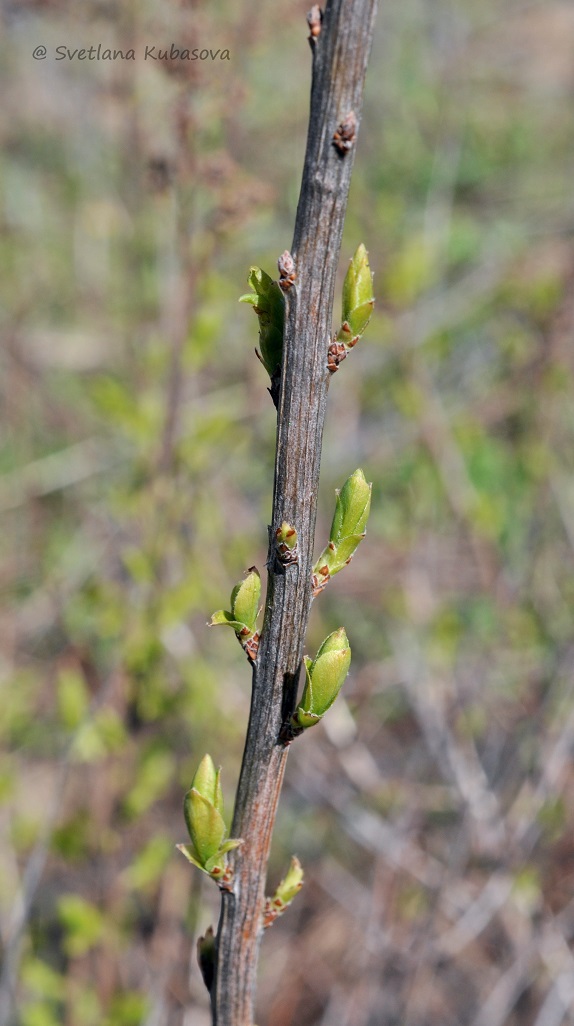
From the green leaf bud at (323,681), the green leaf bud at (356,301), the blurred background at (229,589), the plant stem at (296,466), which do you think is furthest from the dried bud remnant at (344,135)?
the blurred background at (229,589)

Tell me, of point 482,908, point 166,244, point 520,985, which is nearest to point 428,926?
point 482,908

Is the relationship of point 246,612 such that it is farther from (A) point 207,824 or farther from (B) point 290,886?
(B) point 290,886

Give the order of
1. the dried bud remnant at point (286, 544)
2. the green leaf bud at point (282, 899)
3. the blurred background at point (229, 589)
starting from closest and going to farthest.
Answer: the dried bud remnant at point (286, 544)
the green leaf bud at point (282, 899)
the blurred background at point (229, 589)

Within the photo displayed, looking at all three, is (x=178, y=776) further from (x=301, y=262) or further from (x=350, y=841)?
(x=301, y=262)

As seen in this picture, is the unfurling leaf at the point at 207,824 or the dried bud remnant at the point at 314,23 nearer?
the dried bud remnant at the point at 314,23

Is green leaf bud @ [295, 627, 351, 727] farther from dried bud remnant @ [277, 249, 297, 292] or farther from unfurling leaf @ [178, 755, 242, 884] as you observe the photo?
dried bud remnant @ [277, 249, 297, 292]

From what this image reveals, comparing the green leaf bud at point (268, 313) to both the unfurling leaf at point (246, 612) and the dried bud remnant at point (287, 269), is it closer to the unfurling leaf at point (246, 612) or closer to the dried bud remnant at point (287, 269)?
the dried bud remnant at point (287, 269)

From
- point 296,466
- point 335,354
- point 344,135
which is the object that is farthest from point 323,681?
point 344,135
